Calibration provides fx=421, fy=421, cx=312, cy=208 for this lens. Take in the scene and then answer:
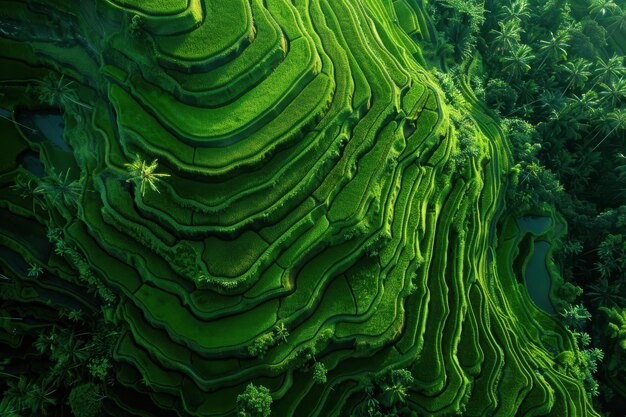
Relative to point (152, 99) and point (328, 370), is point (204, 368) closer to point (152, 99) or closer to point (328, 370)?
point (328, 370)

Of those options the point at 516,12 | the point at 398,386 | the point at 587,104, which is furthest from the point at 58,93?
the point at 587,104

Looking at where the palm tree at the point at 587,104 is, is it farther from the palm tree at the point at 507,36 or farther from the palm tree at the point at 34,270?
the palm tree at the point at 34,270

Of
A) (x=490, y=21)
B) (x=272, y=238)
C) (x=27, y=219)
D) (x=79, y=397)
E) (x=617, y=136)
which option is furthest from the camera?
(x=490, y=21)

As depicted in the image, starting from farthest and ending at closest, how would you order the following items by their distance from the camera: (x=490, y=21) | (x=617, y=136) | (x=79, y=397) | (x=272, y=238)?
(x=490, y=21) → (x=617, y=136) → (x=272, y=238) → (x=79, y=397)

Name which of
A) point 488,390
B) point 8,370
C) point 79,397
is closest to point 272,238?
point 79,397

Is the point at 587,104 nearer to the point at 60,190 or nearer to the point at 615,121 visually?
the point at 615,121

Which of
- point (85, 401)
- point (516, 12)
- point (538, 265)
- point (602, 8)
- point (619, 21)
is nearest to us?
point (85, 401)
